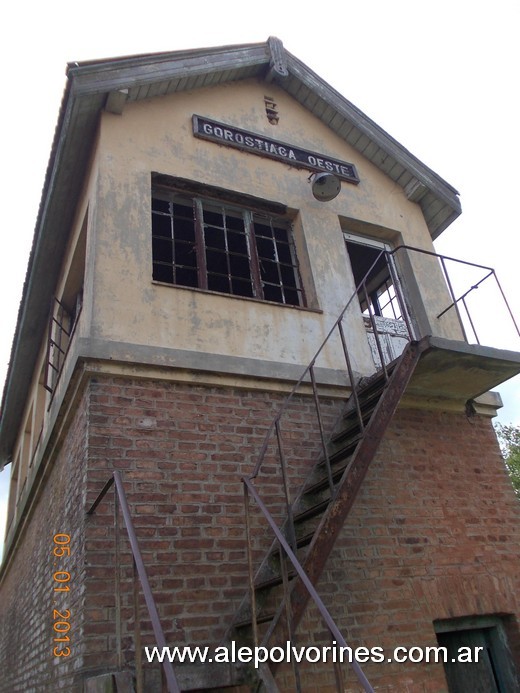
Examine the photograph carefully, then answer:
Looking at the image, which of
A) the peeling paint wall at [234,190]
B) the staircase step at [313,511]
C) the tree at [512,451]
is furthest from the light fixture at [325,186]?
the tree at [512,451]

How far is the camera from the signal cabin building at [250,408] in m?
4.30

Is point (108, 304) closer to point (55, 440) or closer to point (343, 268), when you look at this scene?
point (55, 440)

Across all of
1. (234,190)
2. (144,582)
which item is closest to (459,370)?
(234,190)

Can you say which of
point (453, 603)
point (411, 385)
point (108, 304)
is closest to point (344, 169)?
point (411, 385)

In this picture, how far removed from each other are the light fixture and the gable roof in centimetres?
194

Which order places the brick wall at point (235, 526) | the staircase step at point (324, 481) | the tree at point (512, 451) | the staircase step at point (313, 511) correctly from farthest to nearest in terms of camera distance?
the tree at point (512, 451)
the staircase step at point (324, 481)
the staircase step at point (313, 511)
the brick wall at point (235, 526)

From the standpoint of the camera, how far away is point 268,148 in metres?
7.75

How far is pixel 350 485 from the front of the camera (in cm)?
443

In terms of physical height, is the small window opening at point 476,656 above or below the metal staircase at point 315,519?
below

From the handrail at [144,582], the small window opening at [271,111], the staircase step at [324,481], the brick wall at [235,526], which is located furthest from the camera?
the small window opening at [271,111]

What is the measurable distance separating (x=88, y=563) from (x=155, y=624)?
5.28 ft

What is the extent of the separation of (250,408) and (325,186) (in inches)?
130
